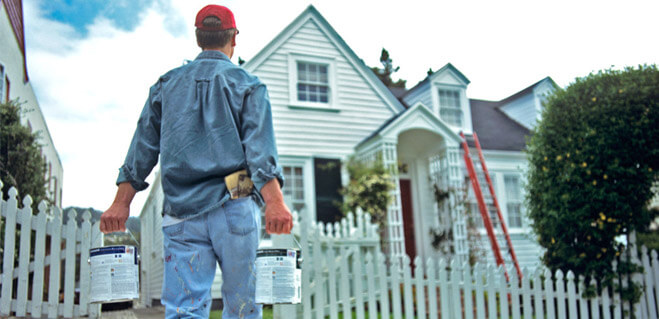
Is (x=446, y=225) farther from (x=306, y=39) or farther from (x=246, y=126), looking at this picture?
(x=246, y=126)

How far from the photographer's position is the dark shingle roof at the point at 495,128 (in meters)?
12.0

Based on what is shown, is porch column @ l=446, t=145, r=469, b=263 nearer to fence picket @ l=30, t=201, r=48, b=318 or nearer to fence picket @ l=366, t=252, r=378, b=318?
fence picket @ l=366, t=252, r=378, b=318

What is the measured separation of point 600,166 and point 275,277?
4.46m

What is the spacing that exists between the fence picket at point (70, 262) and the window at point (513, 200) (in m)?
9.22

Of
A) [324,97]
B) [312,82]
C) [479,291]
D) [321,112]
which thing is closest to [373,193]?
[321,112]

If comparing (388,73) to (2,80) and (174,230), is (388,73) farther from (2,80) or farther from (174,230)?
(174,230)

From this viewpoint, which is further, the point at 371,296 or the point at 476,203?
the point at 476,203

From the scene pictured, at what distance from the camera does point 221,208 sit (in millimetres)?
1811

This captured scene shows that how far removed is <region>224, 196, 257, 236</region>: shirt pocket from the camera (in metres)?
1.79

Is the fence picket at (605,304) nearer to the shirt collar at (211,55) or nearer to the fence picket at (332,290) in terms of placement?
the fence picket at (332,290)

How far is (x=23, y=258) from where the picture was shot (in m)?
4.30

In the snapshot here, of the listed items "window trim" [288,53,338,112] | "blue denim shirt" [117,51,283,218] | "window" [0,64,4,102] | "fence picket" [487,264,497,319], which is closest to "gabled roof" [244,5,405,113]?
"window trim" [288,53,338,112]

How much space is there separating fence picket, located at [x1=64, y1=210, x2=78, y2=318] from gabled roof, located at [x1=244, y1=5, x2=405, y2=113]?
530 centimetres

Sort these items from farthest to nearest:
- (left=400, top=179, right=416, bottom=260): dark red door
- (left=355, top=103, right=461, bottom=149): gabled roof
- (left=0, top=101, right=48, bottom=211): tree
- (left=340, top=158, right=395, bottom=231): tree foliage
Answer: (left=400, top=179, right=416, bottom=260): dark red door
(left=355, top=103, right=461, bottom=149): gabled roof
(left=340, top=158, right=395, bottom=231): tree foliage
(left=0, top=101, right=48, bottom=211): tree
